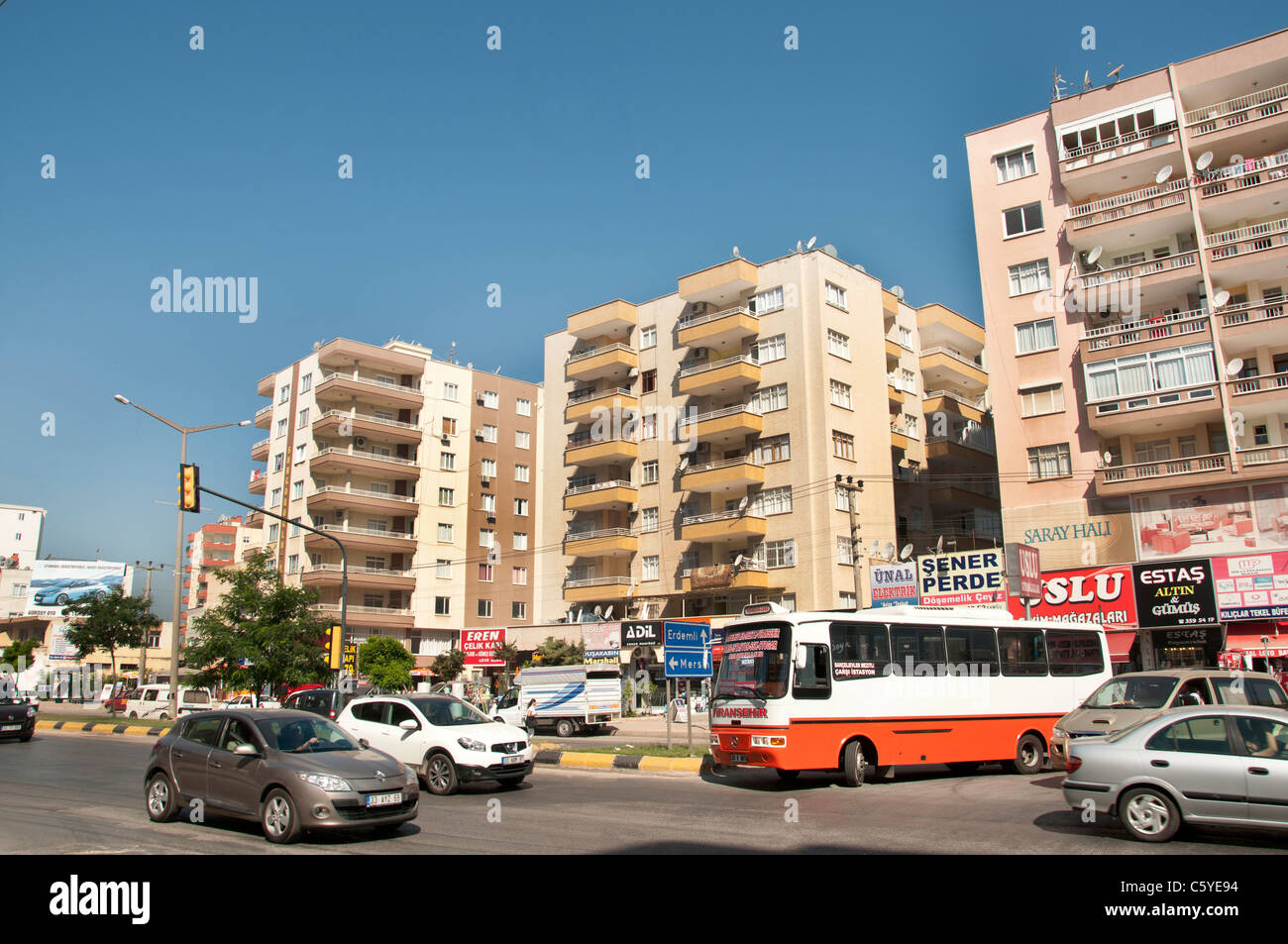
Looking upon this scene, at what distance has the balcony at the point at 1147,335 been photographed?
3253cm

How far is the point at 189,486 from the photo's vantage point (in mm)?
22797

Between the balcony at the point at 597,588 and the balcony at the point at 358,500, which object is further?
the balcony at the point at 358,500

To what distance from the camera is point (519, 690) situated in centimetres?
3597

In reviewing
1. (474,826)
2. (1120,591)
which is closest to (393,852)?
(474,826)

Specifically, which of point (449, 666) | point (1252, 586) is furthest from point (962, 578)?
point (449, 666)

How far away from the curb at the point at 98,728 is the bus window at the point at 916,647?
88.2ft

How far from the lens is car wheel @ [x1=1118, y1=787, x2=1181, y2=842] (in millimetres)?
9812

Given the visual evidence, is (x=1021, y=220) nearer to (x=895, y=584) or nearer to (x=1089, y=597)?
(x=1089, y=597)

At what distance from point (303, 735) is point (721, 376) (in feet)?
124

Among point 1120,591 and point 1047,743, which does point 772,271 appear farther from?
point 1047,743

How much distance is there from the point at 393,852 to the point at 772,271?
42365 mm

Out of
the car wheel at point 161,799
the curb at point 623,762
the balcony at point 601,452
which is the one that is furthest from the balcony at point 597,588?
the car wheel at point 161,799

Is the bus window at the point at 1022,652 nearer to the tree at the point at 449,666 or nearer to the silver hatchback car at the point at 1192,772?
the silver hatchback car at the point at 1192,772
